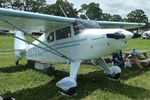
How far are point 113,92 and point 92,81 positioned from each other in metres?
1.46

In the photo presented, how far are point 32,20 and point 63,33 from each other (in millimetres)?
1145

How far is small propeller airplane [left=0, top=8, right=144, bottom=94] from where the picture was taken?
6.87 m

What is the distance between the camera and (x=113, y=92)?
6.92 metres

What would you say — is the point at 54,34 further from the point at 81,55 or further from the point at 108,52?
the point at 108,52

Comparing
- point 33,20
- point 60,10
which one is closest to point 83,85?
point 33,20

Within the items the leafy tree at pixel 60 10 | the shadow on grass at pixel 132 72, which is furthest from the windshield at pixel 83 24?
the leafy tree at pixel 60 10

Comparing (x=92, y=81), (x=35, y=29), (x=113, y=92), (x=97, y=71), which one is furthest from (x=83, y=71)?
(x=113, y=92)

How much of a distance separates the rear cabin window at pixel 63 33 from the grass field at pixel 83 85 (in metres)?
1.51

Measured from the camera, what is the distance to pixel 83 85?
25.6ft

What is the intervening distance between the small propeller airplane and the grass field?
44 cm

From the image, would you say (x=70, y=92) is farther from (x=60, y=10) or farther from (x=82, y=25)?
(x=60, y=10)

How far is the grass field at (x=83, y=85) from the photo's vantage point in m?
6.70

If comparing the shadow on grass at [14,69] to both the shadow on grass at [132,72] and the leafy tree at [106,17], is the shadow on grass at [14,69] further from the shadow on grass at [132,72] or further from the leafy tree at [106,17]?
the leafy tree at [106,17]

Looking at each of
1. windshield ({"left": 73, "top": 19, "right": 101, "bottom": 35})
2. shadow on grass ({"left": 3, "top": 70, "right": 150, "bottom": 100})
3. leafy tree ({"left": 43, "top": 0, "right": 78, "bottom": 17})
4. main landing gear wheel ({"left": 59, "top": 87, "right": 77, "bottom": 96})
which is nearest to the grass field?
shadow on grass ({"left": 3, "top": 70, "right": 150, "bottom": 100})
